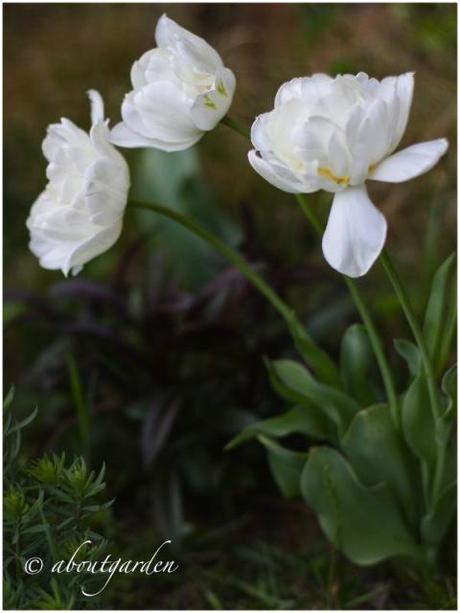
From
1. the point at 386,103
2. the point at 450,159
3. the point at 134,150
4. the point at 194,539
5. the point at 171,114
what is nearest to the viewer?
the point at 386,103

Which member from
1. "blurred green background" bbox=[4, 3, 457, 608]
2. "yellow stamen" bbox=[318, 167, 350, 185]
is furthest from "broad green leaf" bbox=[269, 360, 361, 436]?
"yellow stamen" bbox=[318, 167, 350, 185]

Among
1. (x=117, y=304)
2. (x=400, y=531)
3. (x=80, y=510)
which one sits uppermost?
(x=80, y=510)

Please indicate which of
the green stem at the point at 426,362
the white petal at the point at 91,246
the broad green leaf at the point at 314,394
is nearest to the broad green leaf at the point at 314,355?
the broad green leaf at the point at 314,394

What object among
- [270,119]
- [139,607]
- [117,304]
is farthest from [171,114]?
[139,607]

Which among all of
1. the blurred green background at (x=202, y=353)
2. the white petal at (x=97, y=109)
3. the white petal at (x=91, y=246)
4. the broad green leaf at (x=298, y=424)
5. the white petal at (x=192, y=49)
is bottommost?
the blurred green background at (x=202, y=353)

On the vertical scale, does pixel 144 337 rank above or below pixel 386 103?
below

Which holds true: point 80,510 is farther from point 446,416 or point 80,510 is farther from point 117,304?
point 117,304

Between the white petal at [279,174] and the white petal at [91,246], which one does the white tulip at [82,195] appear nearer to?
the white petal at [91,246]
